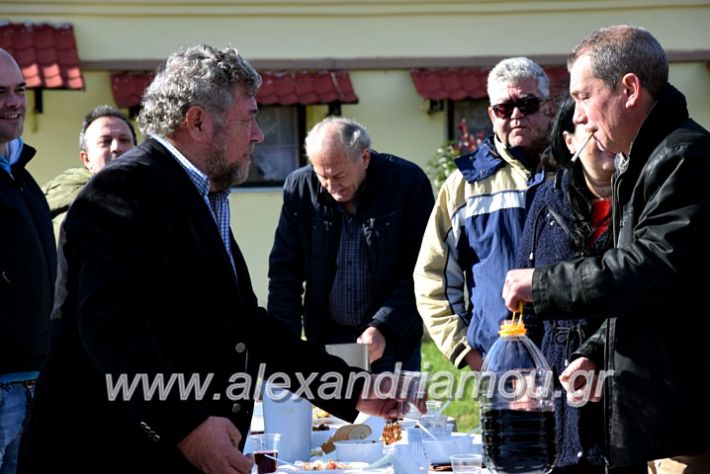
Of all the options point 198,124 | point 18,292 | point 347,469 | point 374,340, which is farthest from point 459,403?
point 198,124

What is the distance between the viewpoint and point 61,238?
120 inches

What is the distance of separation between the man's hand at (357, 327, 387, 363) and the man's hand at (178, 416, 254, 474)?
2.47 metres

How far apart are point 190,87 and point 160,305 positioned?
0.62 meters

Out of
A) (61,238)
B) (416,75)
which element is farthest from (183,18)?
(61,238)

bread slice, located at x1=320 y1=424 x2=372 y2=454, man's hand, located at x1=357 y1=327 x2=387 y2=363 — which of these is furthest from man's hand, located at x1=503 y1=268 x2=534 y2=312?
man's hand, located at x1=357 y1=327 x2=387 y2=363

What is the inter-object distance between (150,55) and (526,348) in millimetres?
8678

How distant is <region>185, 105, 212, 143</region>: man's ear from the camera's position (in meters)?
3.28

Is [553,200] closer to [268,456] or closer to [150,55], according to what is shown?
[268,456]

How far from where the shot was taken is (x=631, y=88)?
10.6 ft

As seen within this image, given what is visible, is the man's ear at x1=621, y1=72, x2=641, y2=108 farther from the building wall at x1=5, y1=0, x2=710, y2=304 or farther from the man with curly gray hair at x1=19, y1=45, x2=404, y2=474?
the building wall at x1=5, y1=0, x2=710, y2=304

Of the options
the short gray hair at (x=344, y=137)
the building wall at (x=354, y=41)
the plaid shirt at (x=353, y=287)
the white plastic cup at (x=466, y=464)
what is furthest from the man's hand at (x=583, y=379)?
the building wall at (x=354, y=41)

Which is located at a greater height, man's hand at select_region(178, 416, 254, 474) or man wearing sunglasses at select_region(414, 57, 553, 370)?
man wearing sunglasses at select_region(414, 57, 553, 370)

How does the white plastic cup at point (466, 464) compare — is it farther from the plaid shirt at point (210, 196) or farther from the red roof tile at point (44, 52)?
the red roof tile at point (44, 52)

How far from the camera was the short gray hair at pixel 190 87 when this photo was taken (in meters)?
3.27
